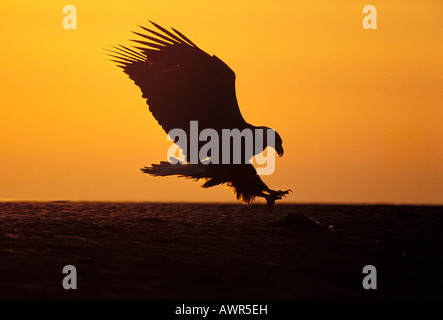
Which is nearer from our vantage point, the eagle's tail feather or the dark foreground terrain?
the dark foreground terrain

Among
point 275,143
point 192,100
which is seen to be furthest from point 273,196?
point 192,100

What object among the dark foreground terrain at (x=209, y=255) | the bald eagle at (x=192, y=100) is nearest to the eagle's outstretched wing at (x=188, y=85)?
the bald eagle at (x=192, y=100)

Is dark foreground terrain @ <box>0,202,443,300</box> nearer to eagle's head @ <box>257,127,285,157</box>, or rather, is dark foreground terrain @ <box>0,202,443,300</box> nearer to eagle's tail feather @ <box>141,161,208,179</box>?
eagle's tail feather @ <box>141,161,208,179</box>

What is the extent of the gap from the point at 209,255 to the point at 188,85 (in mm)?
2553

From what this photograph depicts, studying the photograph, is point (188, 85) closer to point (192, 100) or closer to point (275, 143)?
point (192, 100)

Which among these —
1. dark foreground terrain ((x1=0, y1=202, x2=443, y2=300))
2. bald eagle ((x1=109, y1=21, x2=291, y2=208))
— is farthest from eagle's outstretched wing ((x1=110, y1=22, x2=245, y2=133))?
dark foreground terrain ((x1=0, y1=202, x2=443, y2=300))

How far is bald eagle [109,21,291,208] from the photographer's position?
8.26 metres

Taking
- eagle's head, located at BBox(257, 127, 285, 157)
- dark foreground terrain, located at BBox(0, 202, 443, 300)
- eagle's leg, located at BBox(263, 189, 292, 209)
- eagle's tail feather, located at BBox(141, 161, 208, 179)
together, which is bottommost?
dark foreground terrain, located at BBox(0, 202, 443, 300)

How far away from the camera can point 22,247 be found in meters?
6.89

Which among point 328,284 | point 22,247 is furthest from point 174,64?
point 328,284

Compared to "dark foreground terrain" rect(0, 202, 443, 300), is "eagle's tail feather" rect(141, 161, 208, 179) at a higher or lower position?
higher

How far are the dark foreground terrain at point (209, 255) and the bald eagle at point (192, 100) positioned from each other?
742 millimetres

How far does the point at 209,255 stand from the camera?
7.00 metres
